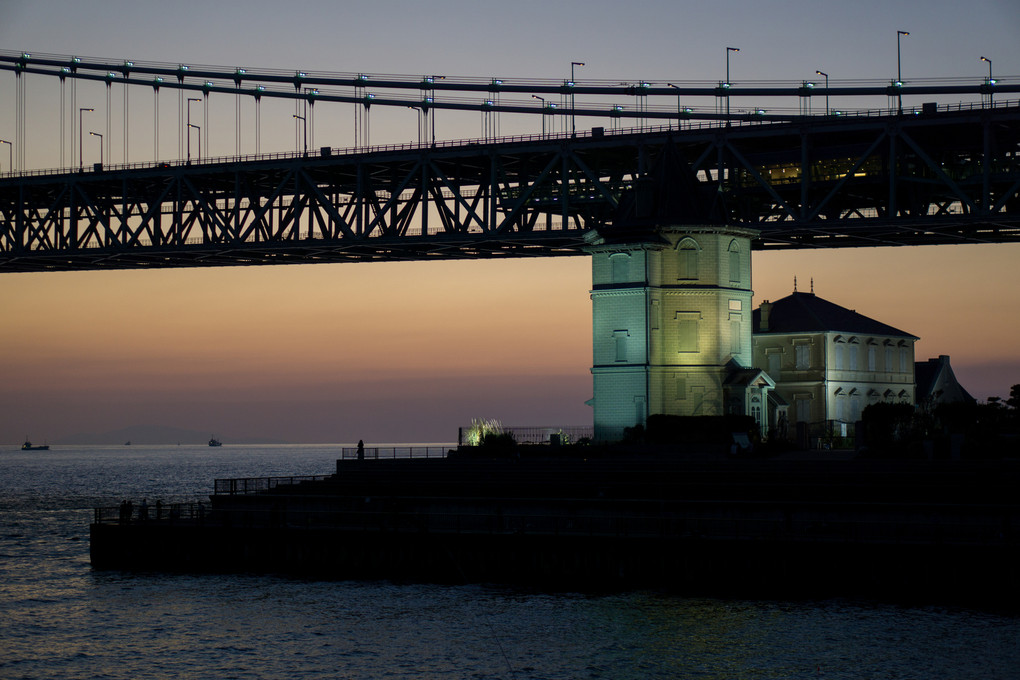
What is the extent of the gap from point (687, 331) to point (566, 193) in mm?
20997

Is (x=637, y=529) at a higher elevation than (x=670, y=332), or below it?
below

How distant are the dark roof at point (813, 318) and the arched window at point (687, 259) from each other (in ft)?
42.7

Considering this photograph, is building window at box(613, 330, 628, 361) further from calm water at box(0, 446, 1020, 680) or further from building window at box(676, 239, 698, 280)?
calm water at box(0, 446, 1020, 680)

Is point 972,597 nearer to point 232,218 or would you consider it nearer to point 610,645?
point 610,645

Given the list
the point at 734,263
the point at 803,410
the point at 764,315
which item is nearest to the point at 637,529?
the point at 734,263

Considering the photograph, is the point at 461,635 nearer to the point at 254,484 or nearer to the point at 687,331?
the point at 254,484

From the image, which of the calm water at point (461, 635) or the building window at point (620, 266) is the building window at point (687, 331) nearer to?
the building window at point (620, 266)

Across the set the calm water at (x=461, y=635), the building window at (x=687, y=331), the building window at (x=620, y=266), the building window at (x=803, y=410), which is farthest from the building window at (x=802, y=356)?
the calm water at (x=461, y=635)

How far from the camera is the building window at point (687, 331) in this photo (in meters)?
68.4

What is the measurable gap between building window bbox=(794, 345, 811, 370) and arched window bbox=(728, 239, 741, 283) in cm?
1078

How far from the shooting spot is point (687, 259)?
69.1m

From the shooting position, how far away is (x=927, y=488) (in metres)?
48.3

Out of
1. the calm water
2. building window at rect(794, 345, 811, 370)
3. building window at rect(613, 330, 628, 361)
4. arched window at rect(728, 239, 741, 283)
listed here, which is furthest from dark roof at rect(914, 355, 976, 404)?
the calm water

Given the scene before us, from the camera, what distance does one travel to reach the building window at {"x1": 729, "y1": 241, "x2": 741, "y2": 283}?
70.0 meters
